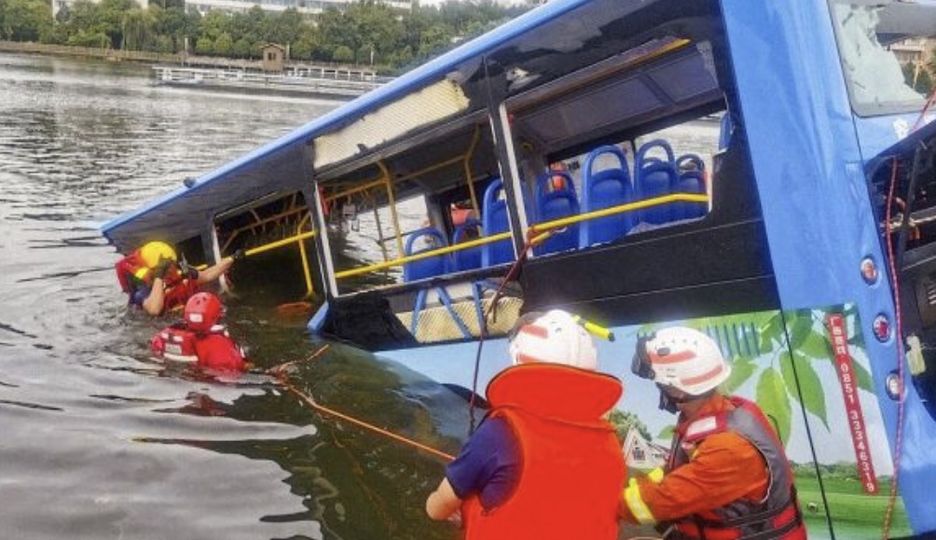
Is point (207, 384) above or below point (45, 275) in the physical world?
below

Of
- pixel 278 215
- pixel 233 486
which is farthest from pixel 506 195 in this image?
pixel 278 215

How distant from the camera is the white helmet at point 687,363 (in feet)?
13.0

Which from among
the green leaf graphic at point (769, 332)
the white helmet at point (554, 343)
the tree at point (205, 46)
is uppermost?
the tree at point (205, 46)

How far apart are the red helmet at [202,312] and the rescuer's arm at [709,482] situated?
4925 millimetres

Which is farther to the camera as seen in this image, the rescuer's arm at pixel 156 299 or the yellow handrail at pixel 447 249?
the rescuer's arm at pixel 156 299

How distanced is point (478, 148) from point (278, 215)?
239 cm

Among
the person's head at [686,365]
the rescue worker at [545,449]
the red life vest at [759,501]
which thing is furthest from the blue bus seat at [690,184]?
the rescue worker at [545,449]

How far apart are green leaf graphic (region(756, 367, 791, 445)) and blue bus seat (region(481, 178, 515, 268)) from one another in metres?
2.32

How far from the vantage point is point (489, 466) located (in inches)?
137

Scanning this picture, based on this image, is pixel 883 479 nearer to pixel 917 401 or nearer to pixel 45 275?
pixel 917 401

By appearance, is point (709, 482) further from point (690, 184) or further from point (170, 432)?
point (170, 432)

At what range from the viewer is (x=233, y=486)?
5.93 m

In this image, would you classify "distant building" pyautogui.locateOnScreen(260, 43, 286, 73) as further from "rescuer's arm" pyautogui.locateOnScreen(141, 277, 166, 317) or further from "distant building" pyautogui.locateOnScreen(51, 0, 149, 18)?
"rescuer's arm" pyautogui.locateOnScreen(141, 277, 166, 317)

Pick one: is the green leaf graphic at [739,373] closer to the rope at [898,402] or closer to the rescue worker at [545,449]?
the rope at [898,402]
